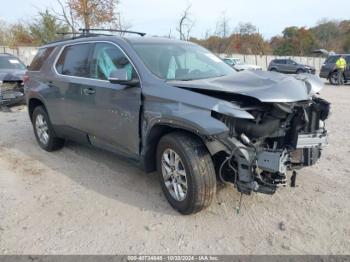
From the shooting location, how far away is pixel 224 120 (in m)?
3.24

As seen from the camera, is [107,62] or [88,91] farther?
[88,91]

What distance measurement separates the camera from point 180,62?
14.1 ft

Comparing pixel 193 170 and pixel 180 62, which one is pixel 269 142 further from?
pixel 180 62

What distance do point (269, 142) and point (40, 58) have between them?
14.4ft

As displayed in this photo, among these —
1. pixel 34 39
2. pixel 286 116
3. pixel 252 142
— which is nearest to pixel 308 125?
pixel 286 116

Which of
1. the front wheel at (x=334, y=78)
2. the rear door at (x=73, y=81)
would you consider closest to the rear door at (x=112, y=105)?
the rear door at (x=73, y=81)

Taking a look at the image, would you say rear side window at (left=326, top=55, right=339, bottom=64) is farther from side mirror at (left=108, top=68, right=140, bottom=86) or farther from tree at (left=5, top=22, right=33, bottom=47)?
tree at (left=5, top=22, right=33, bottom=47)

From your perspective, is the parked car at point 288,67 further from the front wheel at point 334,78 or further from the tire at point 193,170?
the tire at point 193,170

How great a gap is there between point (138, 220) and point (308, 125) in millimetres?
2013

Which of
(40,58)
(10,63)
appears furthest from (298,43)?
(40,58)

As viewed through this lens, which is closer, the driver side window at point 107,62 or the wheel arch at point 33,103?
the driver side window at point 107,62

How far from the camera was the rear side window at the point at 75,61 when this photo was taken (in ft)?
15.7

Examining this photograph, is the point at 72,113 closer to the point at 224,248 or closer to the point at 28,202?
the point at 28,202

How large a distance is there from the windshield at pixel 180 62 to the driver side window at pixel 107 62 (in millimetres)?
204
